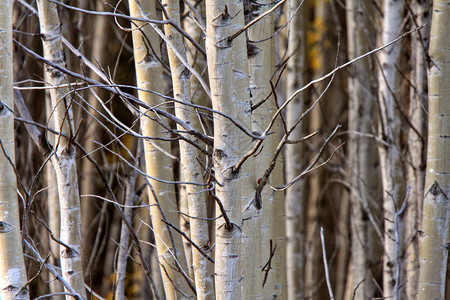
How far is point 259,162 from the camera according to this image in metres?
1.75

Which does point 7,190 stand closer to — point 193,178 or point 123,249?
point 193,178

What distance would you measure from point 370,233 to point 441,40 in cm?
244

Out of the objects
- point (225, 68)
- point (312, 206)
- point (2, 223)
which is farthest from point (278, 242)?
point (312, 206)

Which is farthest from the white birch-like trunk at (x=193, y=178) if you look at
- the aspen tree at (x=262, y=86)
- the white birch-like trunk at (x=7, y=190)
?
the white birch-like trunk at (x=7, y=190)

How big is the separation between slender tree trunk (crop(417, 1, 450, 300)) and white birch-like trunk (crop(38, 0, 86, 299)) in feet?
5.30

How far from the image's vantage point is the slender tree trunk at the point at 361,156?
405 cm

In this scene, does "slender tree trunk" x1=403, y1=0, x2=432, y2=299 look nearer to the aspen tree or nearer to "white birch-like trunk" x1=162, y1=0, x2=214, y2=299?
the aspen tree

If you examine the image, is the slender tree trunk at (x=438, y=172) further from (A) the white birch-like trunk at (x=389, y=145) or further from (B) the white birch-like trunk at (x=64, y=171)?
(B) the white birch-like trunk at (x=64, y=171)

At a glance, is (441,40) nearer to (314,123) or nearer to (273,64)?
(273,64)

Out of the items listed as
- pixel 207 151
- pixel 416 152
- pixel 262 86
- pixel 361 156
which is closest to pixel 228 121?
pixel 207 151

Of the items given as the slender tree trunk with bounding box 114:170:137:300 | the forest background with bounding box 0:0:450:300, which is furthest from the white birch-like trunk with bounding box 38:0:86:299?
the slender tree trunk with bounding box 114:170:137:300

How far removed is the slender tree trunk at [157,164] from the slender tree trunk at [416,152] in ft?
5.32

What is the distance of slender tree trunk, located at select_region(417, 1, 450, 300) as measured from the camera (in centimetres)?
213

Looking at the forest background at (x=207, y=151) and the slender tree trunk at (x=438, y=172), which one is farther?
the slender tree trunk at (x=438, y=172)
